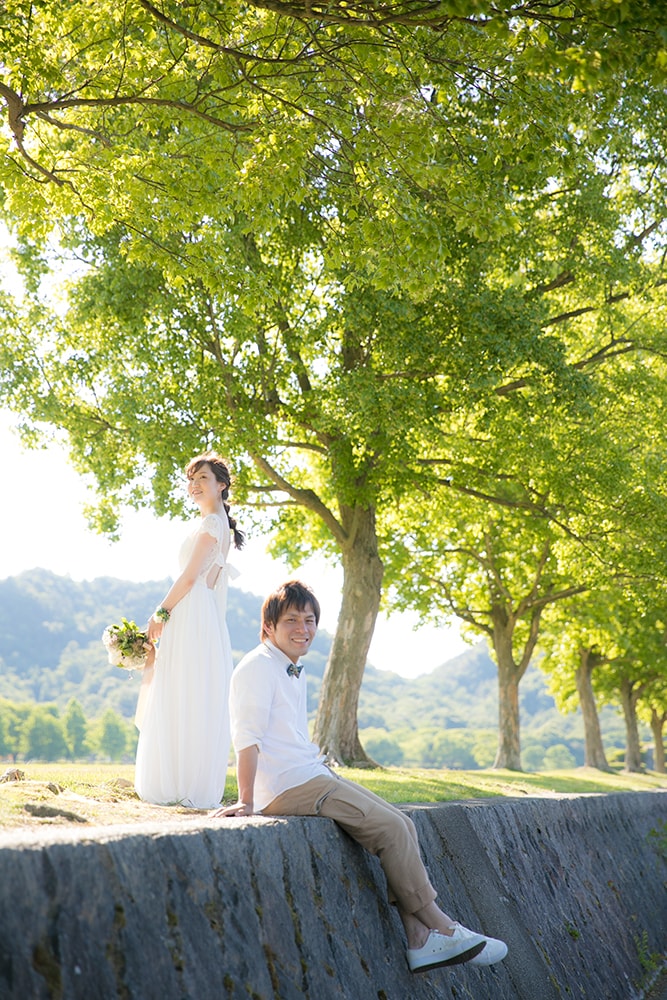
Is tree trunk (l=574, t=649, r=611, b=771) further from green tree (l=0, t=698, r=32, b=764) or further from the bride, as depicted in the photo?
green tree (l=0, t=698, r=32, b=764)

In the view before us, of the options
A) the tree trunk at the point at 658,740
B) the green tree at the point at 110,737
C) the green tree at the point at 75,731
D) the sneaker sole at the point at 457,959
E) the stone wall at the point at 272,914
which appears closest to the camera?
the stone wall at the point at 272,914

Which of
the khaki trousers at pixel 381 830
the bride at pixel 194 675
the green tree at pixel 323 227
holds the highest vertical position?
the green tree at pixel 323 227

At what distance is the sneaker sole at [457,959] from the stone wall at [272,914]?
0.12 metres

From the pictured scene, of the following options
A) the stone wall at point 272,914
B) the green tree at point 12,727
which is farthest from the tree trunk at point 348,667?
the green tree at point 12,727

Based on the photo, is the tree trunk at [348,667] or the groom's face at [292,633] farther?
the tree trunk at [348,667]

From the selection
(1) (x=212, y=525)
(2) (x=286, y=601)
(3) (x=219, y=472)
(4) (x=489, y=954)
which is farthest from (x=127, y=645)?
(4) (x=489, y=954)

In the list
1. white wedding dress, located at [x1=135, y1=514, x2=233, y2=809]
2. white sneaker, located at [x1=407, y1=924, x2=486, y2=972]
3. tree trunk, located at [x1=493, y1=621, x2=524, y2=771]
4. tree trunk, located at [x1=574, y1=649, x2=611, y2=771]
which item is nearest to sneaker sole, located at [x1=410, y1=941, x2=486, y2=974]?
white sneaker, located at [x1=407, y1=924, x2=486, y2=972]

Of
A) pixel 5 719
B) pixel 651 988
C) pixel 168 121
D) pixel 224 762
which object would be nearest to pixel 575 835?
pixel 651 988

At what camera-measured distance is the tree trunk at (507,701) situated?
28438 millimetres

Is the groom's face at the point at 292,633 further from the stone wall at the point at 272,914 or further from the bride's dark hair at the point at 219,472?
the bride's dark hair at the point at 219,472

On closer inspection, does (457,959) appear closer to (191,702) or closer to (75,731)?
(191,702)

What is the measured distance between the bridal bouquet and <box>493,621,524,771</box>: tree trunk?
72.7ft

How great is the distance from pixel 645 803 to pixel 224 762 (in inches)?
307

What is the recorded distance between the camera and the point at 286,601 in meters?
5.49
